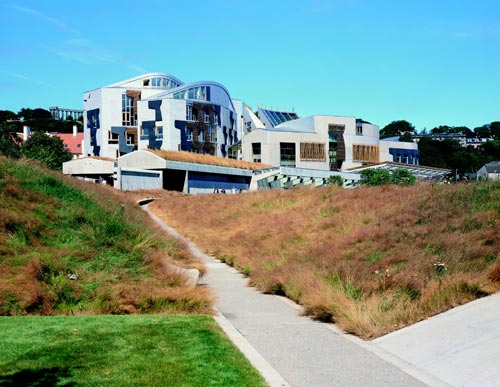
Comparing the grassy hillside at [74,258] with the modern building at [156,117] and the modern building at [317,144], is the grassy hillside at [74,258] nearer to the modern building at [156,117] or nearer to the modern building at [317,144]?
the modern building at [156,117]

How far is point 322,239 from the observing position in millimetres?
18422

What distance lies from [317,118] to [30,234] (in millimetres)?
83840

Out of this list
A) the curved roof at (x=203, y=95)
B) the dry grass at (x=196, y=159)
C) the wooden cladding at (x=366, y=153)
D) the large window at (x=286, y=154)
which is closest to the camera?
the dry grass at (x=196, y=159)

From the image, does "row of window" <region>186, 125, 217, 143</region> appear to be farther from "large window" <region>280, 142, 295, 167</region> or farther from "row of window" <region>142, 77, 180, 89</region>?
"row of window" <region>142, 77, 180, 89</region>

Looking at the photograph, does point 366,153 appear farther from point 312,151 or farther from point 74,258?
point 74,258

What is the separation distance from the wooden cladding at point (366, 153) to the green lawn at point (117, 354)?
89791 millimetres

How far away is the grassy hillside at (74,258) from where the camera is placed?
11.3 m

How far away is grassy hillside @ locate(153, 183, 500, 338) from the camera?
33.4 ft

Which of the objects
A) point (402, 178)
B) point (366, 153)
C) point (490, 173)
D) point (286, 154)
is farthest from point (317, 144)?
point (490, 173)

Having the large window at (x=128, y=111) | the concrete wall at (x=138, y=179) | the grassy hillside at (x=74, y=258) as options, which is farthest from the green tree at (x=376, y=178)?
the grassy hillside at (x=74, y=258)

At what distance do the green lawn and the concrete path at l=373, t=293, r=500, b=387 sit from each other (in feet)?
7.22

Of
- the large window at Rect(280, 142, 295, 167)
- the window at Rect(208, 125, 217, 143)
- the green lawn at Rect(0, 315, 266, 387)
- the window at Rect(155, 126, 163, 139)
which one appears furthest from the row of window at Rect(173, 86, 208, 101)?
the green lawn at Rect(0, 315, 266, 387)

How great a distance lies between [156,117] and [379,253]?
241ft

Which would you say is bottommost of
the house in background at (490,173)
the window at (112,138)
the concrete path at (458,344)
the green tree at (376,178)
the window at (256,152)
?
the concrete path at (458,344)
